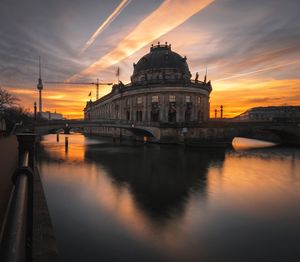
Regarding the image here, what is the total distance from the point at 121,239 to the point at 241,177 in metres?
16.1

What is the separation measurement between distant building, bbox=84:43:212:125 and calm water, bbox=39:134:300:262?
35.2m

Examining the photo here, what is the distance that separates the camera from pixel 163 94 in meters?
62.9

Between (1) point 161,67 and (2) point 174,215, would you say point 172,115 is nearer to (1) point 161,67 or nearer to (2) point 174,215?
(1) point 161,67

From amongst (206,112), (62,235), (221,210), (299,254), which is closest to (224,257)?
(299,254)

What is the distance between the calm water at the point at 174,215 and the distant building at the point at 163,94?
35170 millimetres

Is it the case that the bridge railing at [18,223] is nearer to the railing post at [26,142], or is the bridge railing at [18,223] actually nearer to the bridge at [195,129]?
the railing post at [26,142]

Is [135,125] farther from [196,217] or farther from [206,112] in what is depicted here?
[196,217]

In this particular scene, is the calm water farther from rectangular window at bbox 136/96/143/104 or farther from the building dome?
the building dome

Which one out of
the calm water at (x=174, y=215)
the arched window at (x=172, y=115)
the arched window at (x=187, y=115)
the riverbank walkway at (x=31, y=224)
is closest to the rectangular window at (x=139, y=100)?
the arched window at (x=172, y=115)

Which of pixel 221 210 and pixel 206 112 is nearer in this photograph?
pixel 221 210

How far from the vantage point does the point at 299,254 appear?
867 cm

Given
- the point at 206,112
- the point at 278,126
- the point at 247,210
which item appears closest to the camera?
the point at 247,210

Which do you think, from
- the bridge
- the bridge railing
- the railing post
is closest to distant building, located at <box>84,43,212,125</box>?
the bridge

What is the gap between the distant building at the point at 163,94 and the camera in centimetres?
6288
